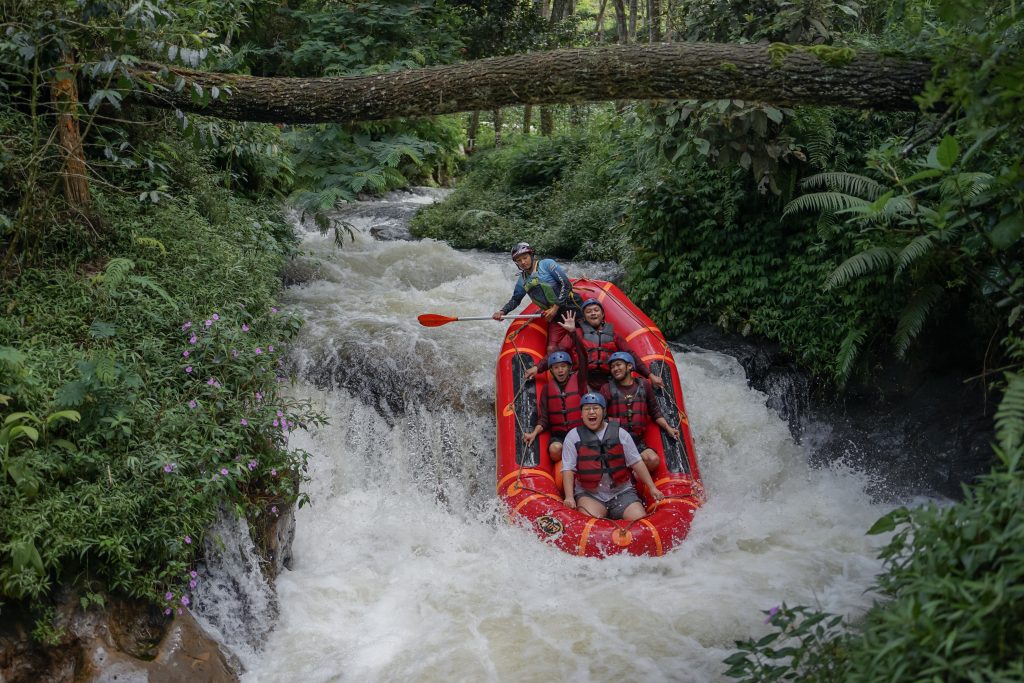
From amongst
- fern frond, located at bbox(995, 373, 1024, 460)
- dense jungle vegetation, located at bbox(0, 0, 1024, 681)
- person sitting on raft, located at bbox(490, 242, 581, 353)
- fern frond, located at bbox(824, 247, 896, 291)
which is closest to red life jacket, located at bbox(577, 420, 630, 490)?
person sitting on raft, located at bbox(490, 242, 581, 353)

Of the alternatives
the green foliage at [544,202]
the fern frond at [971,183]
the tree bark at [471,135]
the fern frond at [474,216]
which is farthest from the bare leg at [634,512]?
the tree bark at [471,135]

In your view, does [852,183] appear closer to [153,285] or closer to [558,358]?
[558,358]

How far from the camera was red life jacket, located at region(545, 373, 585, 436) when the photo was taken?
21.3ft

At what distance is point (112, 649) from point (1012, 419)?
393 cm

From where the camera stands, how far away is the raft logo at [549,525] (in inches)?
218

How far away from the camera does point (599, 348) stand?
6914 millimetres

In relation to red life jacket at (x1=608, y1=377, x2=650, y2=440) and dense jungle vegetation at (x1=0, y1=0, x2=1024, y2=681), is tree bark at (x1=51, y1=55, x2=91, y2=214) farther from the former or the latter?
red life jacket at (x1=608, y1=377, x2=650, y2=440)

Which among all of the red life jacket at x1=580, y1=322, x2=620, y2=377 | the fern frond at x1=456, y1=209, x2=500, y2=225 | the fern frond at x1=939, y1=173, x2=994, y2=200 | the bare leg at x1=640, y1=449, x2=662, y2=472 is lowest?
the bare leg at x1=640, y1=449, x2=662, y2=472

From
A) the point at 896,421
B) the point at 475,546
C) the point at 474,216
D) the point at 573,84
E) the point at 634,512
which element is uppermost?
the point at 573,84

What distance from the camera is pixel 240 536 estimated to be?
4.80 metres

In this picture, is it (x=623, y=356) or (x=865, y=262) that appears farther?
(x=623, y=356)

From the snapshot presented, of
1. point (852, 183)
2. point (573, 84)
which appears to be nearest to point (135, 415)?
point (573, 84)

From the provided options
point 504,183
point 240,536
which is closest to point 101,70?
point 240,536

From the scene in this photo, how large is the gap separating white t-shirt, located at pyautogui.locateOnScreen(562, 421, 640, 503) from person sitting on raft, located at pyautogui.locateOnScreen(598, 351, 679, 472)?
29 centimetres
